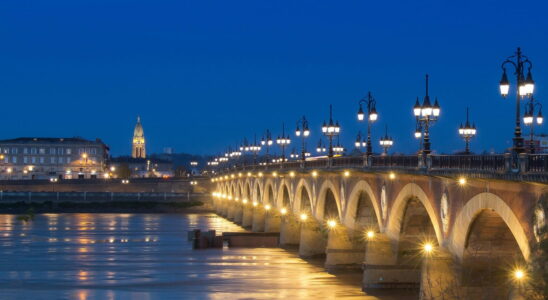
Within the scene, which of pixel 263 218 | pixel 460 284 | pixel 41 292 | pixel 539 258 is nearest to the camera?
pixel 539 258

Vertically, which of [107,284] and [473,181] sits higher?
[473,181]

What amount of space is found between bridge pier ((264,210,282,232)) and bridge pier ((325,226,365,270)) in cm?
3126

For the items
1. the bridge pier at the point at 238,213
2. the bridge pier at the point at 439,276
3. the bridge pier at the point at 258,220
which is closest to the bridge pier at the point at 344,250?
the bridge pier at the point at 439,276

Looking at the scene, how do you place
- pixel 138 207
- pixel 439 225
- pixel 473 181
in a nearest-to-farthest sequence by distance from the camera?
pixel 473 181, pixel 439 225, pixel 138 207

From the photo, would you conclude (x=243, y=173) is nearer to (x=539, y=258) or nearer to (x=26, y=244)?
(x=26, y=244)

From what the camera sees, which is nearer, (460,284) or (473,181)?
(473,181)

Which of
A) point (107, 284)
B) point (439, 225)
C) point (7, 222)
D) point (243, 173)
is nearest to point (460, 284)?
point (439, 225)

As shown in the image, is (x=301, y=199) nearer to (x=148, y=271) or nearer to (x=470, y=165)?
(x=148, y=271)

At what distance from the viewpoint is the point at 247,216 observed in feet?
337

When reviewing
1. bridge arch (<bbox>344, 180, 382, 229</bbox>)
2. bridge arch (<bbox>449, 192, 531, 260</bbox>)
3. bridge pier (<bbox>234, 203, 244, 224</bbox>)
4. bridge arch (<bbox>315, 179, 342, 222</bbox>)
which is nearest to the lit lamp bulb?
bridge arch (<bbox>449, 192, 531, 260</bbox>)

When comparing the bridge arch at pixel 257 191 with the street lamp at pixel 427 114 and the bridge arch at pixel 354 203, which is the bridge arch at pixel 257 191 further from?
the street lamp at pixel 427 114

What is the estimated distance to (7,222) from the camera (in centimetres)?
10500

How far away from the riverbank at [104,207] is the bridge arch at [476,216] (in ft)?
334

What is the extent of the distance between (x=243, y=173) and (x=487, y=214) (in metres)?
75.6
